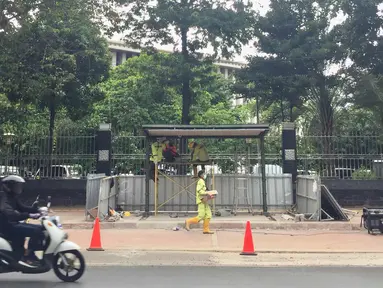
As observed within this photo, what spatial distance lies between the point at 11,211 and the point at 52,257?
2.98 ft

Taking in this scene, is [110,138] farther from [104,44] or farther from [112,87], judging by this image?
[112,87]

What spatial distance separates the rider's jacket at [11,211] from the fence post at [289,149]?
36.6ft

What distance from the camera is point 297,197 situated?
1444 cm

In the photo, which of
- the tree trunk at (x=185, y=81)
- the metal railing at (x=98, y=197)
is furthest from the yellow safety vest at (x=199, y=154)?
the tree trunk at (x=185, y=81)

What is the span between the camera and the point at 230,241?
9945mm

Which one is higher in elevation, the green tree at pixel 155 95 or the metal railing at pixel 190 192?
the green tree at pixel 155 95

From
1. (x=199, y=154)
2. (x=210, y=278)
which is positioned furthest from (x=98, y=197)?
(x=210, y=278)

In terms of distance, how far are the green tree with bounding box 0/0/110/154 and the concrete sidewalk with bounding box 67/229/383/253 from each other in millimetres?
6725

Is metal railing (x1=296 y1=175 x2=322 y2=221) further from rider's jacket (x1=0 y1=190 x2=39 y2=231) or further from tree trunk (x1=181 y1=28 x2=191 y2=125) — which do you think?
rider's jacket (x1=0 y1=190 x2=39 y2=231)

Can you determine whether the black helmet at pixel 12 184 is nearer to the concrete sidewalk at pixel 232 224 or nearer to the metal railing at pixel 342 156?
the concrete sidewalk at pixel 232 224

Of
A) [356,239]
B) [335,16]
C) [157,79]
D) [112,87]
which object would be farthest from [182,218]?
[112,87]

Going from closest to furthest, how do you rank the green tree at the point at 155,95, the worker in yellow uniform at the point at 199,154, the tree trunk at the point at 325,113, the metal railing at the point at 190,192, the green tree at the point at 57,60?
the worker in yellow uniform at the point at 199,154 → the metal railing at the point at 190,192 → the green tree at the point at 57,60 → the tree trunk at the point at 325,113 → the green tree at the point at 155,95

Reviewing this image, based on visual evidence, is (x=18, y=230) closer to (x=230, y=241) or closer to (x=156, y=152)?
(x=230, y=241)

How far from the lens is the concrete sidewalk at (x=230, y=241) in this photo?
29.7 ft
